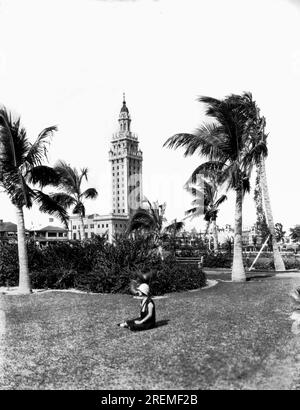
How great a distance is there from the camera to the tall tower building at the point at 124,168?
5477 inches

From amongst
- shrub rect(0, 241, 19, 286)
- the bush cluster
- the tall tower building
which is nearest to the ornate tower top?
the tall tower building

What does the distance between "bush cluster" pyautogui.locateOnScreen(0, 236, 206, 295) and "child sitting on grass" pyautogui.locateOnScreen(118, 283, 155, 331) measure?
13.8 feet

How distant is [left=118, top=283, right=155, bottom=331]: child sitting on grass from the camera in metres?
8.38

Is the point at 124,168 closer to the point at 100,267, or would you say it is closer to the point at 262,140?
the point at 262,140

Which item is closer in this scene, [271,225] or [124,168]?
[271,225]

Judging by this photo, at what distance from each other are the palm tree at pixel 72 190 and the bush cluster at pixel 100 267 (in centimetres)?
705

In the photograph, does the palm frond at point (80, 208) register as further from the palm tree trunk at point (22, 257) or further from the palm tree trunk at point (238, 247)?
the palm tree trunk at point (238, 247)

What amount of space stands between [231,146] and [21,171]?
785 cm

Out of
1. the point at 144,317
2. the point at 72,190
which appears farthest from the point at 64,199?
the point at 144,317

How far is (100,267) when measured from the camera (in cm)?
1462

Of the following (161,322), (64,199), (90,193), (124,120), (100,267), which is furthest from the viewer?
(124,120)

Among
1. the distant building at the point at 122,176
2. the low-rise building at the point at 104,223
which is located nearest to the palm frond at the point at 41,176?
the low-rise building at the point at 104,223
